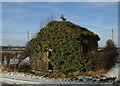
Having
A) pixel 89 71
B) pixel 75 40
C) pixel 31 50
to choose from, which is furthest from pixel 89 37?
pixel 31 50

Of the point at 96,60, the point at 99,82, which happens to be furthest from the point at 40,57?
the point at 99,82

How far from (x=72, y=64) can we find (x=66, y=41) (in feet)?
5.55

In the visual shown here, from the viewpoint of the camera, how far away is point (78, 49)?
1398 centimetres

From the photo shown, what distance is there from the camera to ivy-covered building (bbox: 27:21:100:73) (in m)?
14.1

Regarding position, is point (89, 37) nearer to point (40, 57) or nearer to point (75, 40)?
point (75, 40)

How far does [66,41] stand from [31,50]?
3.42 metres

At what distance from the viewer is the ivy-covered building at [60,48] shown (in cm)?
1405

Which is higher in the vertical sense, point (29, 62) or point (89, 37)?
point (89, 37)

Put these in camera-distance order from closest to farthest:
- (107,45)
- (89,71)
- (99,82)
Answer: (99,82) → (89,71) → (107,45)

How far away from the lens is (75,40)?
556 inches

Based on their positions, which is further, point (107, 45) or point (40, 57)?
point (107, 45)

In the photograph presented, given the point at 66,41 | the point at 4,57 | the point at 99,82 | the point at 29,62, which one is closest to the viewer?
the point at 99,82

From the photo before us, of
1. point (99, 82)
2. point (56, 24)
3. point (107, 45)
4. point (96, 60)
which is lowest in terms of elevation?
point (99, 82)

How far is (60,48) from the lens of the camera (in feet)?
48.1
